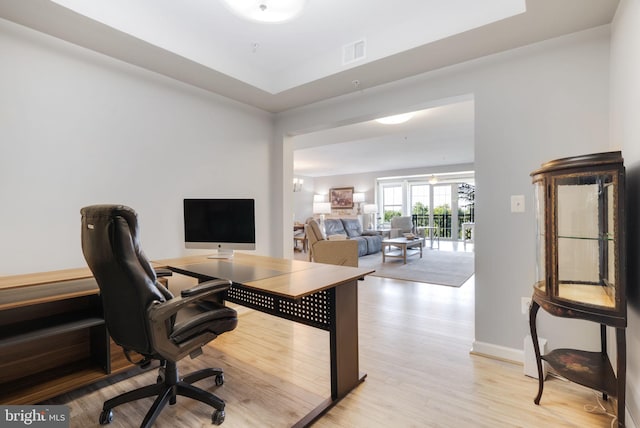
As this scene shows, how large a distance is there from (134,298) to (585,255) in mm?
2302

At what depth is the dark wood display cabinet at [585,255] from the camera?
1415mm

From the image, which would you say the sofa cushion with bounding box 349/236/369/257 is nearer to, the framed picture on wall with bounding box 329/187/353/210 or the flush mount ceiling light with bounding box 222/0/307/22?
the framed picture on wall with bounding box 329/187/353/210

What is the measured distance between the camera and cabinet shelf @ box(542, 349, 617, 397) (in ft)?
5.02

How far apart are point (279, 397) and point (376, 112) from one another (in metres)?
2.43

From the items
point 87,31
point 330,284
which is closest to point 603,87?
point 330,284

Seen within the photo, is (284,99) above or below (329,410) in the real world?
above

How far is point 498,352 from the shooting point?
229cm

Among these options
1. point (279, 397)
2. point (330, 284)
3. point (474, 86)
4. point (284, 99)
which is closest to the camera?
point (330, 284)

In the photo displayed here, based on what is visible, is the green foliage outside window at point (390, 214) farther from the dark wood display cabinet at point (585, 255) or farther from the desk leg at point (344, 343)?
the desk leg at point (344, 343)

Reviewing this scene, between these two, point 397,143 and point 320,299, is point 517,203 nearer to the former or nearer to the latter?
point 320,299

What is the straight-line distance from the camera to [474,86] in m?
2.40

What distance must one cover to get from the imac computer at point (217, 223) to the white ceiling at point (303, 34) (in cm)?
110

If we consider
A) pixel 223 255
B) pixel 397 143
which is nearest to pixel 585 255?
pixel 223 255

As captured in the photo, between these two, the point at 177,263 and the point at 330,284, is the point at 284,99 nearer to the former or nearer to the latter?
the point at 177,263
